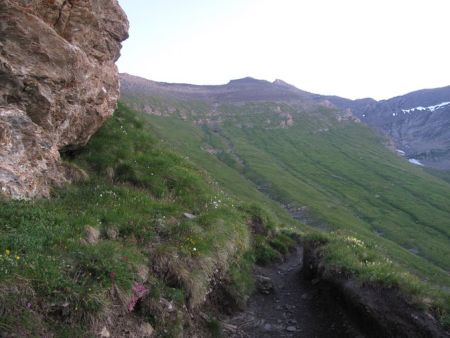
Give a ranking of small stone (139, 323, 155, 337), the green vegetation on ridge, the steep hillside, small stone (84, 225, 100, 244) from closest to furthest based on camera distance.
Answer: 1. small stone (139, 323, 155, 337)
2. small stone (84, 225, 100, 244)
3. the green vegetation on ridge
4. the steep hillside

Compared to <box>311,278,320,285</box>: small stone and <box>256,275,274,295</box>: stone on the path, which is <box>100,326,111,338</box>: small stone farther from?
<box>311,278,320,285</box>: small stone

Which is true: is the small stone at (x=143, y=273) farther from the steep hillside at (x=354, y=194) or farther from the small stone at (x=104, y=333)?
the steep hillside at (x=354, y=194)

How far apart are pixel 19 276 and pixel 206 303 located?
7.38 m

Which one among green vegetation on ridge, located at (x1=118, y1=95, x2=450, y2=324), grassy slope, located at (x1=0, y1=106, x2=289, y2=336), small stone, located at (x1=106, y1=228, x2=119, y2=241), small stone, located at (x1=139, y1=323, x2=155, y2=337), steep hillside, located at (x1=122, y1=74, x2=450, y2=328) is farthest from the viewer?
steep hillside, located at (x1=122, y1=74, x2=450, y2=328)

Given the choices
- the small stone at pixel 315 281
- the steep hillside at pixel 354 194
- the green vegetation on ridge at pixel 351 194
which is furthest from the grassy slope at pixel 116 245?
the steep hillside at pixel 354 194

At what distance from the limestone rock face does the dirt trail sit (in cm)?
886

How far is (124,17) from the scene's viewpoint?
79.7 feet

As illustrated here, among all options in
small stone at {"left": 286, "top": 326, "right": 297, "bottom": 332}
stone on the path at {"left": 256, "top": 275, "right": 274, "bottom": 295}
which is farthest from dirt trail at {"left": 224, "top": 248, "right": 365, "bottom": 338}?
stone on the path at {"left": 256, "top": 275, "right": 274, "bottom": 295}

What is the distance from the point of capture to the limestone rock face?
13.5m

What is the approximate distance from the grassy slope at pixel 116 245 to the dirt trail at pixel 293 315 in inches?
44.1

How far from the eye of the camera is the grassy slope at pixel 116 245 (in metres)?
9.10

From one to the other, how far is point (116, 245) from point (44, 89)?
7.01 m

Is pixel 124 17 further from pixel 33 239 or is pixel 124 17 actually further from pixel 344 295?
pixel 344 295

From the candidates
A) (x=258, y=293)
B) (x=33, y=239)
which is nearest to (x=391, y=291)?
(x=258, y=293)
